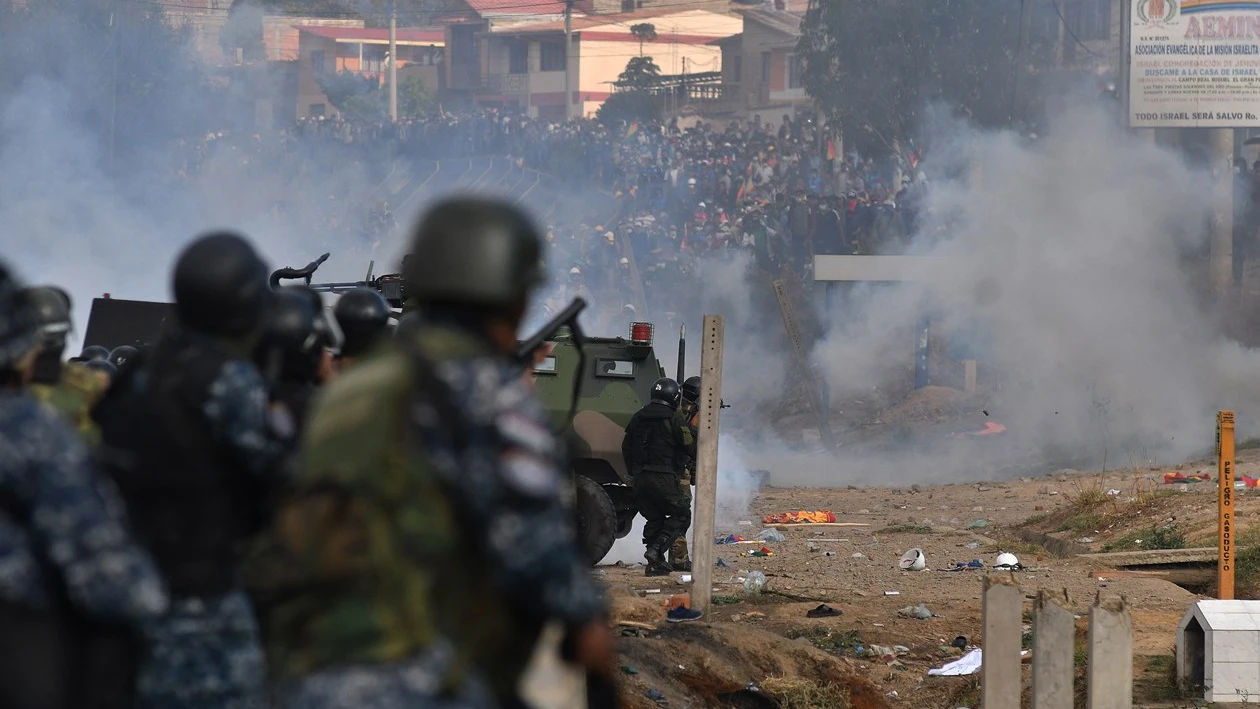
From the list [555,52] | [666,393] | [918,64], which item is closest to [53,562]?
[666,393]

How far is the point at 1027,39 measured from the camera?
103 ft

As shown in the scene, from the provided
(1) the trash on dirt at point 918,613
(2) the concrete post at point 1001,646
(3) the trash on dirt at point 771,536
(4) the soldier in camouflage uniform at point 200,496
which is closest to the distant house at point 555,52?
(3) the trash on dirt at point 771,536

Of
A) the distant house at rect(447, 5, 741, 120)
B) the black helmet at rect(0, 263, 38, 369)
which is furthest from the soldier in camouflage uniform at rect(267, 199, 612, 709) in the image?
the distant house at rect(447, 5, 741, 120)

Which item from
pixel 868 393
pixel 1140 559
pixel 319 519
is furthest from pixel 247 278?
pixel 868 393

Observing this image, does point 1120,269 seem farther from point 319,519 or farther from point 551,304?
point 319,519

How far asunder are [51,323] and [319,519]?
238 centimetres

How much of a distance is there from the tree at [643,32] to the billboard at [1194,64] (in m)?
31.1

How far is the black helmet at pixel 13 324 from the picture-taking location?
116 inches

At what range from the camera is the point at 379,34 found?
5022cm

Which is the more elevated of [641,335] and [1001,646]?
[641,335]

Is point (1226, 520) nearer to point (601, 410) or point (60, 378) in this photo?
point (601, 410)

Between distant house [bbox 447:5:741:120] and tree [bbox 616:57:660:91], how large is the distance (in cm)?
257

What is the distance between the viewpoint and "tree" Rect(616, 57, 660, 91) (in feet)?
155

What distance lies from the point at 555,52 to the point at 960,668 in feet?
155
